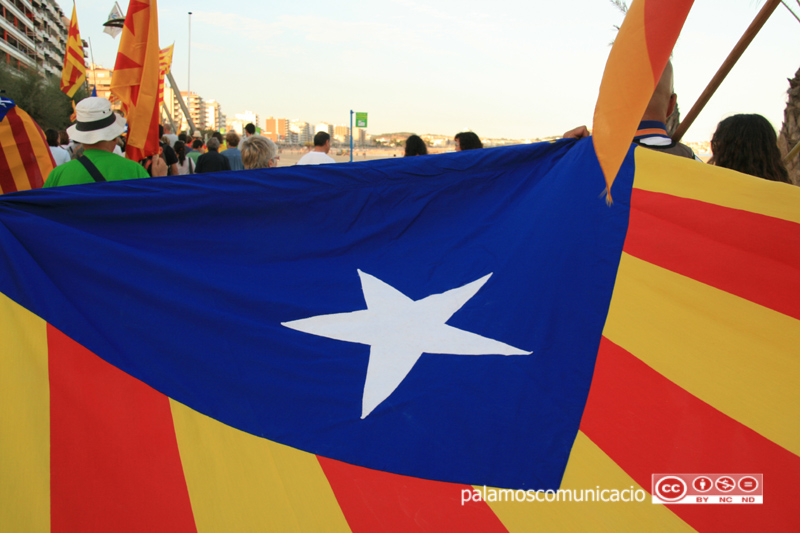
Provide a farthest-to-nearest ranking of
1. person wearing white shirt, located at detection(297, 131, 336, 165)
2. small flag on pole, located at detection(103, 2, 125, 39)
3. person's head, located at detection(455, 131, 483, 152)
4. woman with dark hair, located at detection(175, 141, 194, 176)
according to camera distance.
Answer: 1. small flag on pole, located at detection(103, 2, 125, 39)
2. woman with dark hair, located at detection(175, 141, 194, 176)
3. person wearing white shirt, located at detection(297, 131, 336, 165)
4. person's head, located at detection(455, 131, 483, 152)

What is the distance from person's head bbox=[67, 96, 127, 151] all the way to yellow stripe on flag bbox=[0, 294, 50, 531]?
126 cm

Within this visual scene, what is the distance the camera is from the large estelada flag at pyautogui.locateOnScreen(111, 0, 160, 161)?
278 centimetres

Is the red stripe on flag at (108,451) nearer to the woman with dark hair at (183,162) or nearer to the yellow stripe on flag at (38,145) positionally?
the yellow stripe on flag at (38,145)

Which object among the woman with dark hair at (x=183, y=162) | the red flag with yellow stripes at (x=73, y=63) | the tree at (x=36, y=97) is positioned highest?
the tree at (x=36, y=97)

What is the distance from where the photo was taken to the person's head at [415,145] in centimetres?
464

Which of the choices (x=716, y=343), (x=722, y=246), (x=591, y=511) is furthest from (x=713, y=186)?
(x=591, y=511)

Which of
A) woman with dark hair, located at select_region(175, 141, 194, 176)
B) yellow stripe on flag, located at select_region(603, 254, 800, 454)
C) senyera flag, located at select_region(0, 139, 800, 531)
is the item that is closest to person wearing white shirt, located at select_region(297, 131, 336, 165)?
woman with dark hair, located at select_region(175, 141, 194, 176)

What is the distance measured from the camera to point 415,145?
15.4 ft

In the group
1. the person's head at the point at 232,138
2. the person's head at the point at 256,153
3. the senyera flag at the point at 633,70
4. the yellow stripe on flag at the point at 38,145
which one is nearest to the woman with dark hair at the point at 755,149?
the senyera flag at the point at 633,70

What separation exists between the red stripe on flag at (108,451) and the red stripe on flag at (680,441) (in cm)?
134

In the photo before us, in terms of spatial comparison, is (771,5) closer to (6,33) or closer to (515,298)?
(515,298)

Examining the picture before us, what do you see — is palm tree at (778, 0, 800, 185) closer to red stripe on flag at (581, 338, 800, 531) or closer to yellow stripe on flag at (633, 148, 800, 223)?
yellow stripe on flag at (633, 148, 800, 223)

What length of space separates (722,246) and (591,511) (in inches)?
40.3

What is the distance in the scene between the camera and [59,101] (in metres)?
36.1
